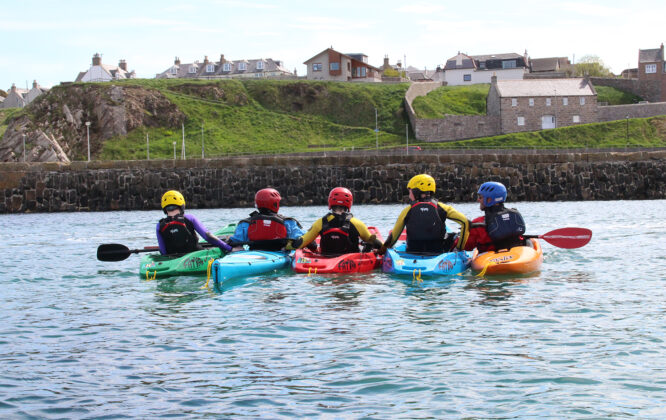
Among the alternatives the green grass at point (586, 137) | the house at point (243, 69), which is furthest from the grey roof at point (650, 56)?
the house at point (243, 69)

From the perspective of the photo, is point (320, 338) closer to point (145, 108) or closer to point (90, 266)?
point (90, 266)

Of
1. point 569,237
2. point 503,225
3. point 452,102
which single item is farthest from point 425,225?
point 452,102

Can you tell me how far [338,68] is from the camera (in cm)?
12825

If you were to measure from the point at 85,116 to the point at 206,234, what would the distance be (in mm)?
97845

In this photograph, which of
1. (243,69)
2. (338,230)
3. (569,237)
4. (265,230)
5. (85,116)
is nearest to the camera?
(338,230)

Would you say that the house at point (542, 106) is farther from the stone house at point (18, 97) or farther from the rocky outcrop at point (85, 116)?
the stone house at point (18, 97)

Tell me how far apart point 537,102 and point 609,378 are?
99144 mm

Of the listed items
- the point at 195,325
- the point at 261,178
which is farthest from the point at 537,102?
the point at 195,325

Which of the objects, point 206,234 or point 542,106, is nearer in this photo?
point 206,234

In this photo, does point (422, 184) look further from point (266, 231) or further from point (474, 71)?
Result: point (474, 71)

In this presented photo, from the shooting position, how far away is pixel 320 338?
9938 millimetres

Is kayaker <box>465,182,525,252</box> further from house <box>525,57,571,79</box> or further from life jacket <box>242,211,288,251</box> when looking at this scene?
house <box>525,57,571,79</box>

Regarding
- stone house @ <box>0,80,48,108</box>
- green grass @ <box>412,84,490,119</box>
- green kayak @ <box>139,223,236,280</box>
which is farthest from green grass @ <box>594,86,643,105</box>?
green kayak @ <box>139,223,236,280</box>

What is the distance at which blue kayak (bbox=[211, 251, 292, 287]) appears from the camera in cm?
1414
